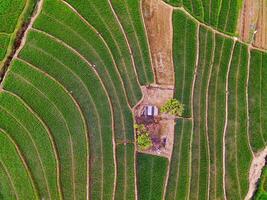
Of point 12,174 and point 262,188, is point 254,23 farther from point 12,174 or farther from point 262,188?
point 12,174

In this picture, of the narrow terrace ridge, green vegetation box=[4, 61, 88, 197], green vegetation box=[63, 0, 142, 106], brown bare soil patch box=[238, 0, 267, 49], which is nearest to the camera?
green vegetation box=[4, 61, 88, 197]

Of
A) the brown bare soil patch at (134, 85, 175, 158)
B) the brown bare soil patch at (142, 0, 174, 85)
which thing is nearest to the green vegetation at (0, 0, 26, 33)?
the brown bare soil patch at (142, 0, 174, 85)

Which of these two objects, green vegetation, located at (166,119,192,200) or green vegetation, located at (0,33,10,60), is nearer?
green vegetation, located at (166,119,192,200)

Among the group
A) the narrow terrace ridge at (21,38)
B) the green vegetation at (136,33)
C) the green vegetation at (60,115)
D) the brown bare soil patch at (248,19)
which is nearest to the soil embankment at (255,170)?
the brown bare soil patch at (248,19)

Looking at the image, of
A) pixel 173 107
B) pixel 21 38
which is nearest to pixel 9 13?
pixel 21 38

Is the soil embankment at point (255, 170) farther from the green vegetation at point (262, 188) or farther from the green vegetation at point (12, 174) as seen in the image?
the green vegetation at point (12, 174)

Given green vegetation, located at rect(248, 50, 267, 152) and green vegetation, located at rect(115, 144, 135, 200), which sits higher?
green vegetation, located at rect(248, 50, 267, 152)

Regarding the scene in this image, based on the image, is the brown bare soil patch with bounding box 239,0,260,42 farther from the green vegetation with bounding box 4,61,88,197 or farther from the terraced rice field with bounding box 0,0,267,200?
the green vegetation with bounding box 4,61,88,197
